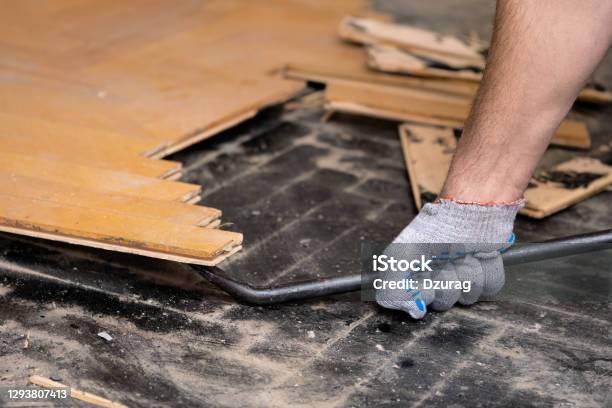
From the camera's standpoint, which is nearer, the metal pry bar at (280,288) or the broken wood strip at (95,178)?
the metal pry bar at (280,288)

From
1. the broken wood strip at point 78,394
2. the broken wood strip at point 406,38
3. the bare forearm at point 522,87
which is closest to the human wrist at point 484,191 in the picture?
the bare forearm at point 522,87

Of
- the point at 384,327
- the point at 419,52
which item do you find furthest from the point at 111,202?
the point at 419,52

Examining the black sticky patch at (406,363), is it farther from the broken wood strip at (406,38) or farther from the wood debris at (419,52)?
the broken wood strip at (406,38)

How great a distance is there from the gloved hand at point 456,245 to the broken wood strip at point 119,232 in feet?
1.15

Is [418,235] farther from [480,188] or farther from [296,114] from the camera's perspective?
[296,114]

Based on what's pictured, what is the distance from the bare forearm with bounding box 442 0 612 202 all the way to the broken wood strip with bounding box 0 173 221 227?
54cm

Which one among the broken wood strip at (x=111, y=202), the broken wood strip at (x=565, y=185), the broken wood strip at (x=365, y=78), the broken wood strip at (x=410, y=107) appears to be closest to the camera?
the broken wood strip at (x=111, y=202)

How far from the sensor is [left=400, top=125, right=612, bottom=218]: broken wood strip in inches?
91.2

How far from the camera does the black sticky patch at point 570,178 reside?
245 centimetres

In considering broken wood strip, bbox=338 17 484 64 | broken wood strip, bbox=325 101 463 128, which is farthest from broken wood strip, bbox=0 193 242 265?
broken wood strip, bbox=338 17 484 64

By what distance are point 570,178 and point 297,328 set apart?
42.0 inches

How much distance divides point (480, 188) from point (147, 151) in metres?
0.92

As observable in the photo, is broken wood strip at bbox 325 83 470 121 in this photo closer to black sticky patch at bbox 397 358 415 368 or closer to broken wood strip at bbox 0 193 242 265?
broken wood strip at bbox 0 193 242 265


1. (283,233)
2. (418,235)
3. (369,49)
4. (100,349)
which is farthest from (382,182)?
(100,349)
